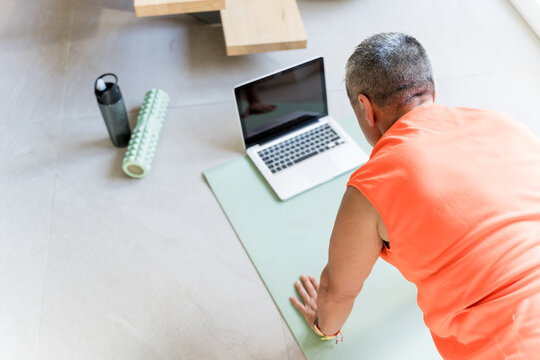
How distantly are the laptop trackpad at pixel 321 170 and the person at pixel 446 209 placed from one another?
0.59 m

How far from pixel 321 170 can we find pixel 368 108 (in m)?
0.64

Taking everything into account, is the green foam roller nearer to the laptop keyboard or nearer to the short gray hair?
the laptop keyboard

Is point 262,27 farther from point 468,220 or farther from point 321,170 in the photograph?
point 468,220

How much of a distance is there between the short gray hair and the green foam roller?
2.85 feet

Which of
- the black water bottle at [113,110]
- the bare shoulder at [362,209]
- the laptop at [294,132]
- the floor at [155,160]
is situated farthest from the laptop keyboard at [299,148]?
the bare shoulder at [362,209]

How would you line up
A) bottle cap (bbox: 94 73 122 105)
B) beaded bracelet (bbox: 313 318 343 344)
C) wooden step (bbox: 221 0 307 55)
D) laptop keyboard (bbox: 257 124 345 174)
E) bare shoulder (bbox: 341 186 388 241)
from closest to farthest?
1. bare shoulder (bbox: 341 186 388 241)
2. beaded bracelet (bbox: 313 318 343 344)
3. bottle cap (bbox: 94 73 122 105)
4. laptop keyboard (bbox: 257 124 345 174)
5. wooden step (bbox: 221 0 307 55)

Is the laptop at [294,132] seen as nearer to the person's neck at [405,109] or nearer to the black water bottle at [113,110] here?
the black water bottle at [113,110]

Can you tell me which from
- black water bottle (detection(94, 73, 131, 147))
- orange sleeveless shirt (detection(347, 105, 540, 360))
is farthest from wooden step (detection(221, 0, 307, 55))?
orange sleeveless shirt (detection(347, 105, 540, 360))

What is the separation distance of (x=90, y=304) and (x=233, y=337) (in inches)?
16.6

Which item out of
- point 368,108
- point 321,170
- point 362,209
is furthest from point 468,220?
point 321,170

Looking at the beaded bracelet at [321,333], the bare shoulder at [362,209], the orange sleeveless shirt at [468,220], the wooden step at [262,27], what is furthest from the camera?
the wooden step at [262,27]

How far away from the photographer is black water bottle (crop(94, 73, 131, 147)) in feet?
5.22

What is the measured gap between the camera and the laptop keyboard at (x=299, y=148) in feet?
5.59

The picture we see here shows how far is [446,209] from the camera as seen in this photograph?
0.89 meters
